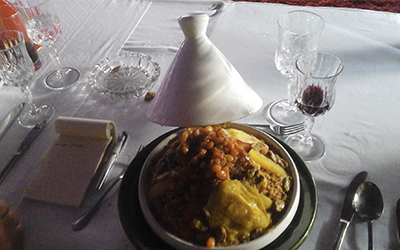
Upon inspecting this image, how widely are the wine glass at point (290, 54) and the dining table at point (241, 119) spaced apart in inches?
1.4

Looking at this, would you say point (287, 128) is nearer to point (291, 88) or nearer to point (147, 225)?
point (291, 88)

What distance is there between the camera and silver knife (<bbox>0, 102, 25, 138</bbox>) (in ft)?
2.90

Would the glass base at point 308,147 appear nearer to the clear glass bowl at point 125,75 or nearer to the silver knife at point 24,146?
the clear glass bowl at point 125,75

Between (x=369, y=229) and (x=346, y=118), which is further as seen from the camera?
(x=346, y=118)

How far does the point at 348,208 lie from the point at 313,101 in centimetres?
24

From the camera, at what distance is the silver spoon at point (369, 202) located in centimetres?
62

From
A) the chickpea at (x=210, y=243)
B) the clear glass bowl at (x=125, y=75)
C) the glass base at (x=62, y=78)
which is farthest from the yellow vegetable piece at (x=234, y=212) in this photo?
the glass base at (x=62, y=78)

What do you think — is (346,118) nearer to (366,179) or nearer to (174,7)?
(366,179)

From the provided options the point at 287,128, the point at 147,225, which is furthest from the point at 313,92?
the point at 147,225

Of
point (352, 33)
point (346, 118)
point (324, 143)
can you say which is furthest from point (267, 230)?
point (352, 33)

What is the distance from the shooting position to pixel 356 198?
65 centimetres

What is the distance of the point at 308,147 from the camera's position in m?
0.79

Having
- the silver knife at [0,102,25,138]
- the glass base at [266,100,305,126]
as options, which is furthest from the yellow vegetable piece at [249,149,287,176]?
the silver knife at [0,102,25,138]

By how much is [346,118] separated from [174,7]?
821 mm
